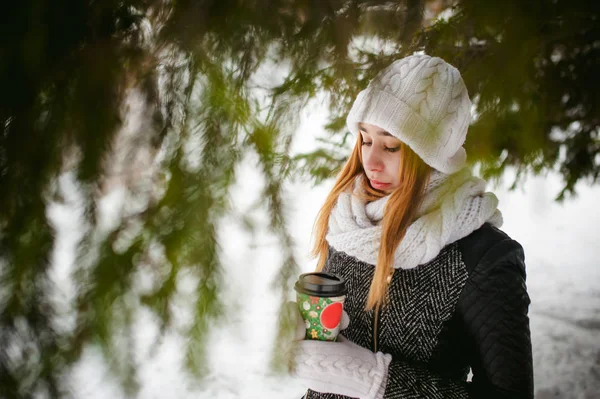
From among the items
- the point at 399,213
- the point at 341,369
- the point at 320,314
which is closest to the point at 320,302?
the point at 320,314

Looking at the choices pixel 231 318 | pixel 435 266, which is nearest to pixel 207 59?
pixel 231 318

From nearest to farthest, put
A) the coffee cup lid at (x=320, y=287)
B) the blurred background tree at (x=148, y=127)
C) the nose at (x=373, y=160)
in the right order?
the blurred background tree at (x=148, y=127)
the coffee cup lid at (x=320, y=287)
the nose at (x=373, y=160)

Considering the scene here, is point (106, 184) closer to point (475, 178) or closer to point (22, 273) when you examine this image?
point (22, 273)

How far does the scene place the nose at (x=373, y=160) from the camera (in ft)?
4.21

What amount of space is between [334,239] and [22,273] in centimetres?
113

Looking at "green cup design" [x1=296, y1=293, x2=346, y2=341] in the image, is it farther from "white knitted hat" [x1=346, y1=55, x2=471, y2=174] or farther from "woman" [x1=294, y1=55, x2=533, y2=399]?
"white knitted hat" [x1=346, y1=55, x2=471, y2=174]

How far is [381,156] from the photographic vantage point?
4.23 feet

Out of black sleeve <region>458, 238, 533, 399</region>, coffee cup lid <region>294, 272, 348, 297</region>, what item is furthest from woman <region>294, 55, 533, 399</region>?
coffee cup lid <region>294, 272, 348, 297</region>

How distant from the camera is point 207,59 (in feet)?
1.39

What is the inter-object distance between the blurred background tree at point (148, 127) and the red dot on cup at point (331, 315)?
57 cm

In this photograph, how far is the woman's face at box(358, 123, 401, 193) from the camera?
1.24 meters

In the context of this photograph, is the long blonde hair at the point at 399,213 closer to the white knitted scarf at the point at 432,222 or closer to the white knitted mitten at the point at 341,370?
the white knitted scarf at the point at 432,222

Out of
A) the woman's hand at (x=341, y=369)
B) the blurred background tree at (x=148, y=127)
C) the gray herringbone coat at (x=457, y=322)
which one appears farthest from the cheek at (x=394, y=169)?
the blurred background tree at (x=148, y=127)

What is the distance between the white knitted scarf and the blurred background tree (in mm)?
660
